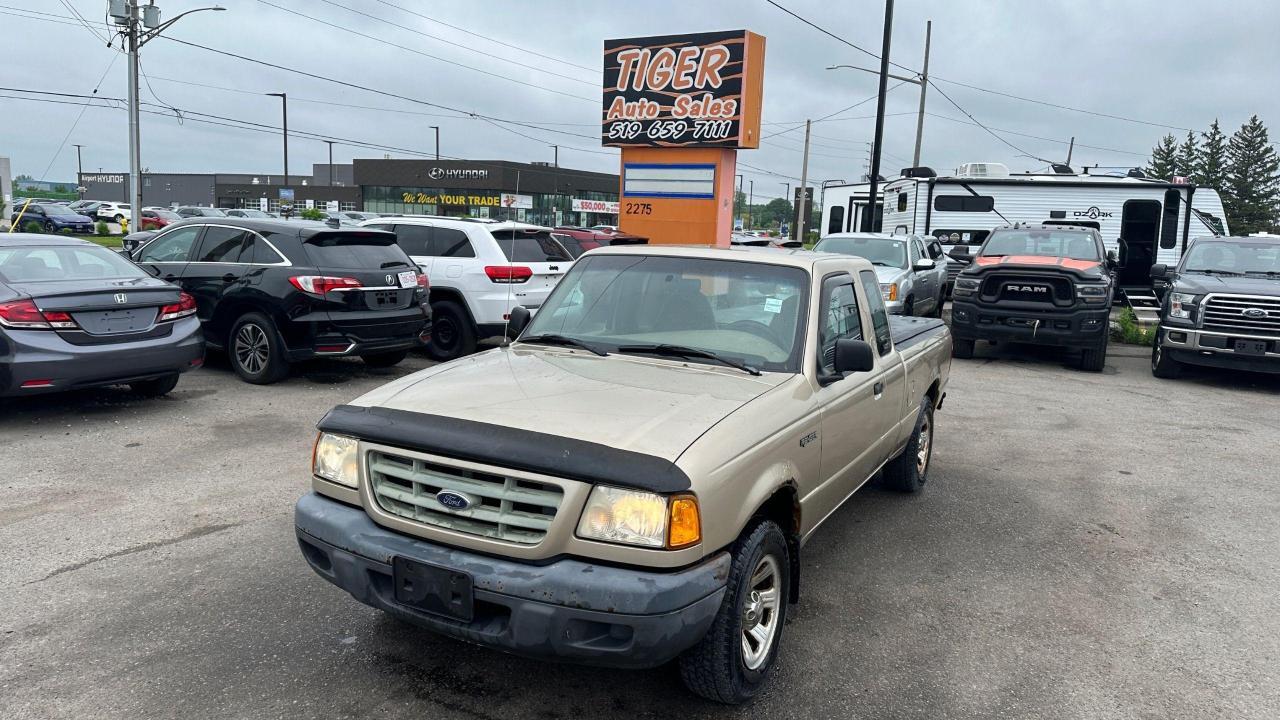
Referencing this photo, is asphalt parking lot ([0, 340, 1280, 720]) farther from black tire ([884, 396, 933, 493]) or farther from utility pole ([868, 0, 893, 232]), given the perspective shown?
utility pole ([868, 0, 893, 232])

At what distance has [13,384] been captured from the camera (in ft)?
22.1

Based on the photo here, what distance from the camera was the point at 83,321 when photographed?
7105 mm

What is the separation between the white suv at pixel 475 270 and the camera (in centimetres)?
1075

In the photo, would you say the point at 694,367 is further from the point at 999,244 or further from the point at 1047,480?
the point at 999,244

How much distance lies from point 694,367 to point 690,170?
11.0 m

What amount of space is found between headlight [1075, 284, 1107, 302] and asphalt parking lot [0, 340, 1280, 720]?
14.4 feet

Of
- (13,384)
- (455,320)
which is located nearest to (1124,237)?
(455,320)

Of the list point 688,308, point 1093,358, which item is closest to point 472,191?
point 1093,358

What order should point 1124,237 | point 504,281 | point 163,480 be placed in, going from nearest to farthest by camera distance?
point 163,480, point 504,281, point 1124,237

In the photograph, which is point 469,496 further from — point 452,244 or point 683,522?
point 452,244

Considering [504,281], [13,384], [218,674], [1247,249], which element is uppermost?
[1247,249]

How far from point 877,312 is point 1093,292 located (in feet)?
26.6

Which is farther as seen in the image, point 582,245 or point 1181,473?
point 582,245

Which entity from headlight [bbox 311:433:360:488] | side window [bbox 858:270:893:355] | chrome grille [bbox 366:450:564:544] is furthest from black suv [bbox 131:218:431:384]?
chrome grille [bbox 366:450:564:544]
